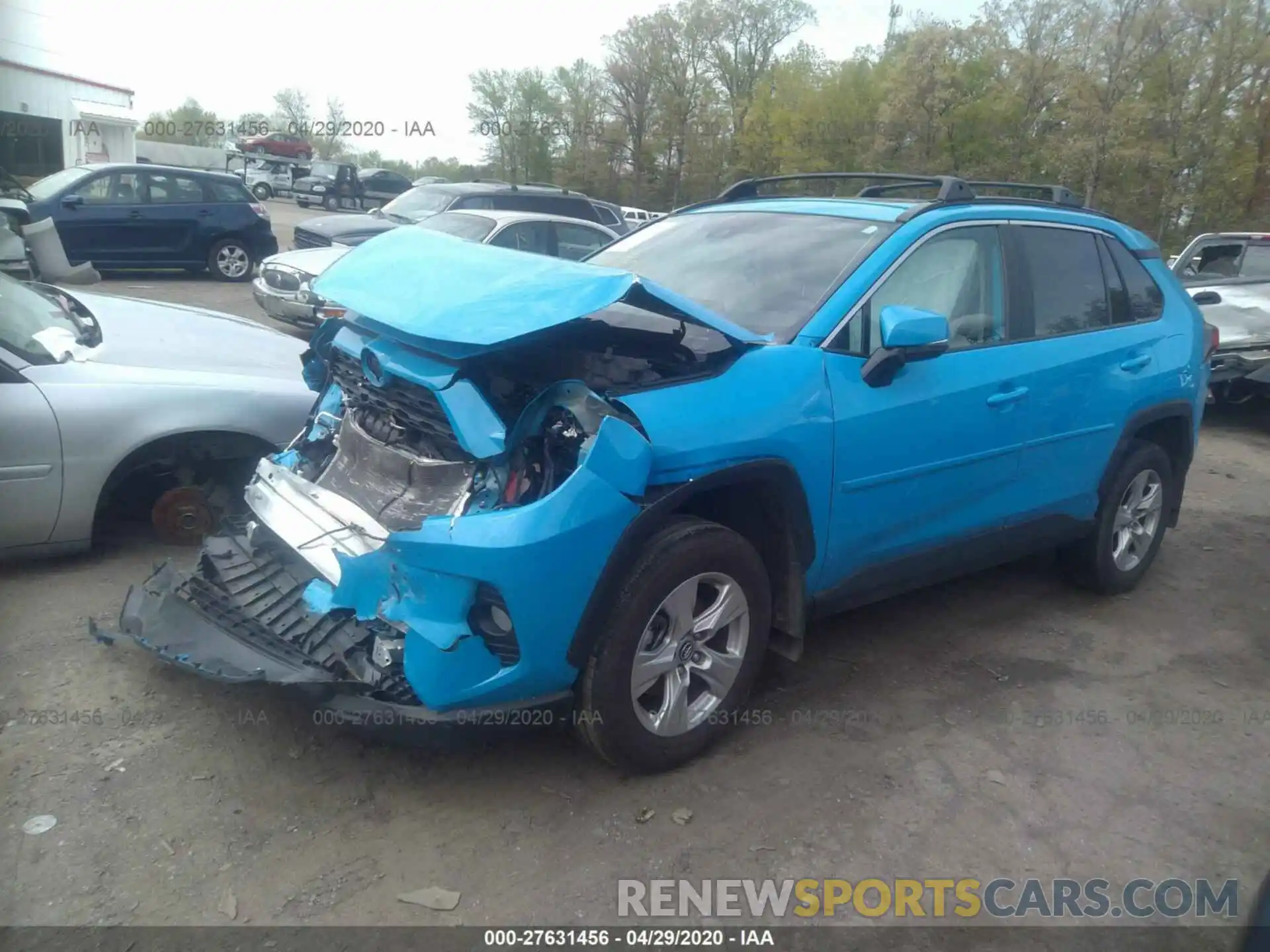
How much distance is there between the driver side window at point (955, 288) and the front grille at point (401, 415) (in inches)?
61.4

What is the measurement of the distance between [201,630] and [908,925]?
7.86 feet

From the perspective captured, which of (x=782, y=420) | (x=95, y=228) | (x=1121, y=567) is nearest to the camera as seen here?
(x=782, y=420)

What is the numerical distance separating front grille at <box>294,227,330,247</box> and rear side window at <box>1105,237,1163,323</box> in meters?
10.2

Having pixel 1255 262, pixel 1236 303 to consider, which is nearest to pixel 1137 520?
pixel 1236 303

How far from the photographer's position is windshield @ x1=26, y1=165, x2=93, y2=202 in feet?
41.3

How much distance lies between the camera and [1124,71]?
19.5 meters

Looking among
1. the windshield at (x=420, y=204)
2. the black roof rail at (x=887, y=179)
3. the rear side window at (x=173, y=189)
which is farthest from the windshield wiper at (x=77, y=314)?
the rear side window at (x=173, y=189)

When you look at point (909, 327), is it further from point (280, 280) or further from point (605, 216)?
point (605, 216)

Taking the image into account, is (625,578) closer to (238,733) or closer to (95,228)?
(238,733)

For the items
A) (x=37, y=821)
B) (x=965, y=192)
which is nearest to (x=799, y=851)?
(x=37, y=821)

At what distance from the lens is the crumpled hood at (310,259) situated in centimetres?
1009

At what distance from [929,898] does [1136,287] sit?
3388mm

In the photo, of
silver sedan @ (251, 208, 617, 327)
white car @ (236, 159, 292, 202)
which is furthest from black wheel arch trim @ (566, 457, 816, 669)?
white car @ (236, 159, 292, 202)

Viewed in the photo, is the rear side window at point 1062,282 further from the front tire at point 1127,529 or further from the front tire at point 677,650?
the front tire at point 677,650
